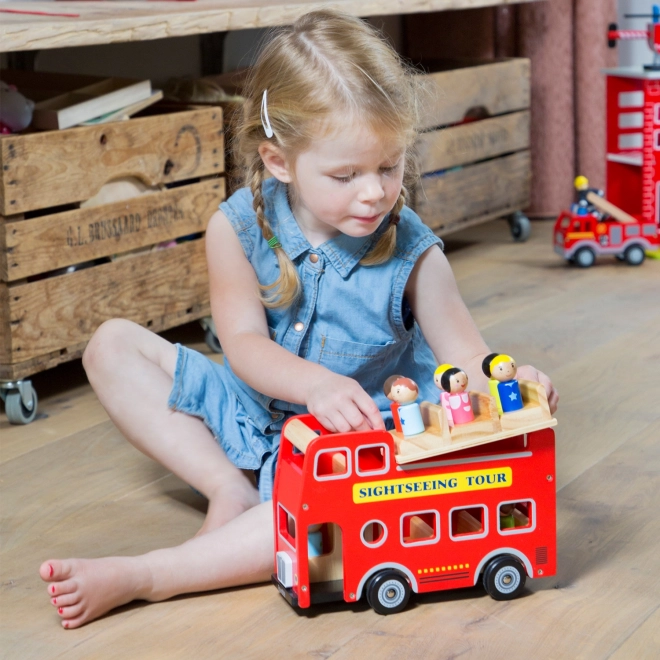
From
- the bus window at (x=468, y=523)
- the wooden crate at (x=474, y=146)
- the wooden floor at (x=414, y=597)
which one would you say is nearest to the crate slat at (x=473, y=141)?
the wooden crate at (x=474, y=146)

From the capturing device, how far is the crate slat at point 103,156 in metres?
1.39

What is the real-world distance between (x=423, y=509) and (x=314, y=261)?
31cm

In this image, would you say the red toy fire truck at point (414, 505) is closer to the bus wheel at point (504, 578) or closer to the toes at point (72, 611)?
the bus wheel at point (504, 578)

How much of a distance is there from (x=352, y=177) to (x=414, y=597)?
0.39m

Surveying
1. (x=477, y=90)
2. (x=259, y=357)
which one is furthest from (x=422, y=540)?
(x=477, y=90)

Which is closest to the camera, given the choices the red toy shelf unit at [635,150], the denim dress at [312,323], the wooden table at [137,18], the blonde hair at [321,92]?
the blonde hair at [321,92]

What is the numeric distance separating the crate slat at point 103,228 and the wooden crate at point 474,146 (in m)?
0.57

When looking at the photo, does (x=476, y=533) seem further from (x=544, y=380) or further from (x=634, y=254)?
(x=634, y=254)

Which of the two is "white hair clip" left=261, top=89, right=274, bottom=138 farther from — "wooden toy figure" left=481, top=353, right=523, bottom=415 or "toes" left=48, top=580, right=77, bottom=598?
"toes" left=48, top=580, right=77, bottom=598

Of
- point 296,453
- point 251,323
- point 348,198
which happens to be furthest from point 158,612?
point 348,198

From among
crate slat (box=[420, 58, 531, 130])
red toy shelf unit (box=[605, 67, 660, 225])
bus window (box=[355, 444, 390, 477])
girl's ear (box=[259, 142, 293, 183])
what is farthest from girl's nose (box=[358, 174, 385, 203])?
red toy shelf unit (box=[605, 67, 660, 225])

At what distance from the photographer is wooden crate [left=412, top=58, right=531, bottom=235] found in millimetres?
2162

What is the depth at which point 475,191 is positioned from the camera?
2.34m

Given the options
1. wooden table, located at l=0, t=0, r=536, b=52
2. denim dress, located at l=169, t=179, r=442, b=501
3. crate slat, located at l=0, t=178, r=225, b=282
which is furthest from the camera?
crate slat, located at l=0, t=178, r=225, b=282
